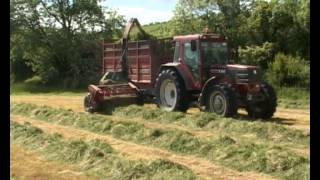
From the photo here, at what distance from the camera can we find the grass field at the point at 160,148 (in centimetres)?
789

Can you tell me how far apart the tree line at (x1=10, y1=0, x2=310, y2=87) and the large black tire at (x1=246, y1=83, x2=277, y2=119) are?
17.1 meters

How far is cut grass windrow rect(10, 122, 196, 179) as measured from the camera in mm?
7602

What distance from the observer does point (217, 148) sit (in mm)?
9648

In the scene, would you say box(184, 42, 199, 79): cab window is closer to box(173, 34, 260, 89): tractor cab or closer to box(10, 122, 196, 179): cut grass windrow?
box(173, 34, 260, 89): tractor cab

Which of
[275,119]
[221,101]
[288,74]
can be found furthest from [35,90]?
[275,119]

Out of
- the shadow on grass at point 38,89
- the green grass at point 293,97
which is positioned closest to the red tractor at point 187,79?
the green grass at point 293,97

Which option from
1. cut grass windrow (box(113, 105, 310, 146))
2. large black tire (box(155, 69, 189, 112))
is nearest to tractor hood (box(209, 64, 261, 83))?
cut grass windrow (box(113, 105, 310, 146))

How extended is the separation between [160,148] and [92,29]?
27.0 meters

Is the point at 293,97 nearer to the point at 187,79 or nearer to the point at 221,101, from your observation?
the point at 187,79

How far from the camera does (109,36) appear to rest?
120 feet
